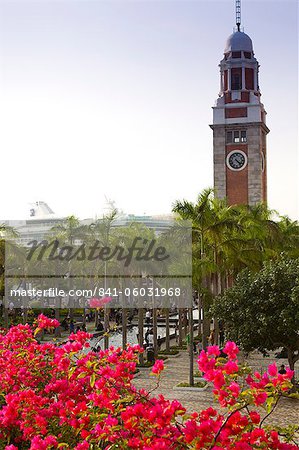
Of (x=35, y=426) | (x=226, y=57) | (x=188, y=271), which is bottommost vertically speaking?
(x=35, y=426)

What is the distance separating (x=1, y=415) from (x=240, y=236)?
67.5 feet

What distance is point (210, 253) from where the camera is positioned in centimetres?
2777

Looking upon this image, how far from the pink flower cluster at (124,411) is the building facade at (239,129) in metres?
49.6

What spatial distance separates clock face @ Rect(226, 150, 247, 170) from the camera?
58406 mm

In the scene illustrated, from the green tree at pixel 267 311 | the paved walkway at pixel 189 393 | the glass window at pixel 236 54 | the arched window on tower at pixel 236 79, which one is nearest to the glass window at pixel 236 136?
the arched window on tower at pixel 236 79

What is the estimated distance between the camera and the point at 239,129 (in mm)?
58906

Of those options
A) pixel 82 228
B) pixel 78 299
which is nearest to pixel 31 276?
pixel 82 228

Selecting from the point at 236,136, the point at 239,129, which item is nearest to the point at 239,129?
the point at 239,129

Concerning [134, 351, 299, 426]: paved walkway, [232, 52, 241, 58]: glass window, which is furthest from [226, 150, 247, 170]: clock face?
Result: [134, 351, 299, 426]: paved walkway

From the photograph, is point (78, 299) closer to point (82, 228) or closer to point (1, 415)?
point (82, 228)

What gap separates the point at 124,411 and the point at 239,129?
54331mm

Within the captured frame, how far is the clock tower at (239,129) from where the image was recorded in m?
58.1

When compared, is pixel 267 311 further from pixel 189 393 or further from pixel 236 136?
pixel 236 136

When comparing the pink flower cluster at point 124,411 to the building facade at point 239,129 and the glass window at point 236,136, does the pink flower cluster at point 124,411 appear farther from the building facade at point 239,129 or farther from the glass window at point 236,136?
the glass window at point 236,136
